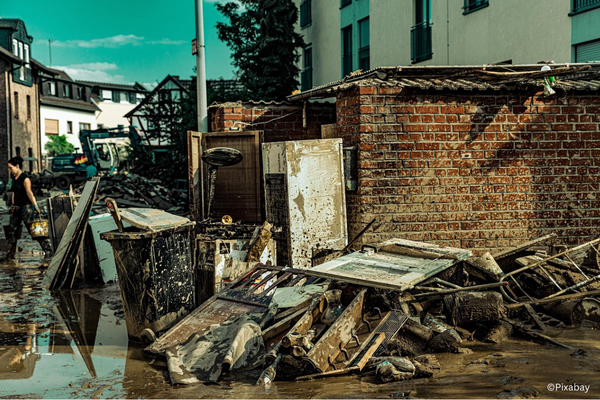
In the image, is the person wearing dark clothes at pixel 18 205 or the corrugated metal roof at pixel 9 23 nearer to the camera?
the person wearing dark clothes at pixel 18 205

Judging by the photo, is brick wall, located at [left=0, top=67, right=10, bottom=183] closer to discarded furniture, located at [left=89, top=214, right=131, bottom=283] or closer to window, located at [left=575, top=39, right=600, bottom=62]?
discarded furniture, located at [left=89, top=214, right=131, bottom=283]

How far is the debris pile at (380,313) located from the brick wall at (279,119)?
3.43 metres

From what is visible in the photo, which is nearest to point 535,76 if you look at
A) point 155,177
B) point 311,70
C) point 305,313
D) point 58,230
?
point 305,313

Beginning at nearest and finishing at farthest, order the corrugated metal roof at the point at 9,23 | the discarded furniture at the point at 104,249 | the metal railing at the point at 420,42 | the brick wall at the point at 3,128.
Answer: the discarded furniture at the point at 104,249
the metal railing at the point at 420,42
the brick wall at the point at 3,128
the corrugated metal roof at the point at 9,23

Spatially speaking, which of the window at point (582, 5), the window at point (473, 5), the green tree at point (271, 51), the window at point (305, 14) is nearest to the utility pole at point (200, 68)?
the window at point (582, 5)

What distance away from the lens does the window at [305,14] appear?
95.8ft

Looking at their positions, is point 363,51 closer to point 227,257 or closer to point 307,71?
point 307,71

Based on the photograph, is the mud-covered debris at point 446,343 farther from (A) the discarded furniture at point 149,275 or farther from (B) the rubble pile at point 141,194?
(B) the rubble pile at point 141,194

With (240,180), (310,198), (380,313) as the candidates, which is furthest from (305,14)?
(380,313)

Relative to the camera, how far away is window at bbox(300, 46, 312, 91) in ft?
95.1

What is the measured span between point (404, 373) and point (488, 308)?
48.6 inches

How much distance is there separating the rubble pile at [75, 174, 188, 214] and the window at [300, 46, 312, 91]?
9.82 meters

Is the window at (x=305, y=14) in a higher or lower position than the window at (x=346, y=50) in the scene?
higher

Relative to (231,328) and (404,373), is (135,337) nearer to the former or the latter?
(231,328)
